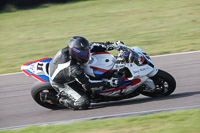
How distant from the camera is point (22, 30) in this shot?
15.9 meters

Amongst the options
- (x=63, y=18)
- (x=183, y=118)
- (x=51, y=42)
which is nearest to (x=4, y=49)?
(x=51, y=42)

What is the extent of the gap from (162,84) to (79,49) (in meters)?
1.71

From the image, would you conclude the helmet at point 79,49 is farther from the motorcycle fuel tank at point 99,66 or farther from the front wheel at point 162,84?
the front wheel at point 162,84

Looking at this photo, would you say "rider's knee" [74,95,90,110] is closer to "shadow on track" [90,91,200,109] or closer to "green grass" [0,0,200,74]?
A: "shadow on track" [90,91,200,109]

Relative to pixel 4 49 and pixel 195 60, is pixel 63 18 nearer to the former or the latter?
pixel 4 49

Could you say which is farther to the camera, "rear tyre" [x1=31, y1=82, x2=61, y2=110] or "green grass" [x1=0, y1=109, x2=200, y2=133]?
"rear tyre" [x1=31, y1=82, x2=61, y2=110]

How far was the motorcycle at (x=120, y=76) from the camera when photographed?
21.7 feet

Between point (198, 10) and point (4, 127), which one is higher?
point (198, 10)

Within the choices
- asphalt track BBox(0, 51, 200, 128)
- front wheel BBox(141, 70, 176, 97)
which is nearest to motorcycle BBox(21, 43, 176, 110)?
front wheel BBox(141, 70, 176, 97)

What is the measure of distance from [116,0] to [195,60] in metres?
10.8

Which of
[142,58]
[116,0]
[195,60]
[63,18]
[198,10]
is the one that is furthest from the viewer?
[116,0]

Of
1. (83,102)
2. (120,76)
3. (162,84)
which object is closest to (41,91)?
(83,102)

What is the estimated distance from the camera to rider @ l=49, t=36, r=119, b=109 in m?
6.47

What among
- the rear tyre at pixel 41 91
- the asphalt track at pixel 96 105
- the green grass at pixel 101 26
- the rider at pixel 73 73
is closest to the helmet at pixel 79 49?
the rider at pixel 73 73
